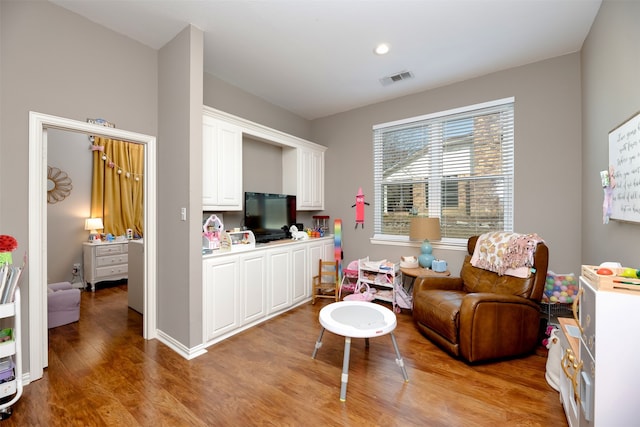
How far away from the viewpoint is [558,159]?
289 centimetres

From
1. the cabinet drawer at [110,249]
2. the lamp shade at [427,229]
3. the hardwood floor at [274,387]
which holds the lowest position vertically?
the hardwood floor at [274,387]

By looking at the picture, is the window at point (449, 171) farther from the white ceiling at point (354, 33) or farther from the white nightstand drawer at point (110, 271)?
the white nightstand drawer at point (110, 271)

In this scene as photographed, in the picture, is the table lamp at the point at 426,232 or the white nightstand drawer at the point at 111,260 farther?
the white nightstand drawer at the point at 111,260

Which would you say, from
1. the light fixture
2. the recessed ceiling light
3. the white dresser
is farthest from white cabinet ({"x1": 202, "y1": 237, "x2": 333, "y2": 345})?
the light fixture

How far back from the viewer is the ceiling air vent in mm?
3258

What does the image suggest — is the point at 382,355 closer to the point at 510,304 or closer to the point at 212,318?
the point at 510,304

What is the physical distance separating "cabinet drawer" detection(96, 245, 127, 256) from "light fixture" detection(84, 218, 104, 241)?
10.4 inches

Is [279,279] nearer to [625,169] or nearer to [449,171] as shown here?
[449,171]

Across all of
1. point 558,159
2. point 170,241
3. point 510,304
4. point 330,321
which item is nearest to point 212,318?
point 170,241

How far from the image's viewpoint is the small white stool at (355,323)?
1.91 metres

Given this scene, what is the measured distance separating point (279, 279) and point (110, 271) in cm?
321

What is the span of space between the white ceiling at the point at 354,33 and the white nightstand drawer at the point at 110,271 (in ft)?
12.0

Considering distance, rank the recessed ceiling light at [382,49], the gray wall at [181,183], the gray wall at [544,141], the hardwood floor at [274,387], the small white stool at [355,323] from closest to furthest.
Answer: the hardwood floor at [274,387] → the small white stool at [355,323] → the gray wall at [181,183] → the recessed ceiling light at [382,49] → the gray wall at [544,141]

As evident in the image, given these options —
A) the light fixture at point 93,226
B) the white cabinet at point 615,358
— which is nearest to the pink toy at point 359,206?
the white cabinet at point 615,358
